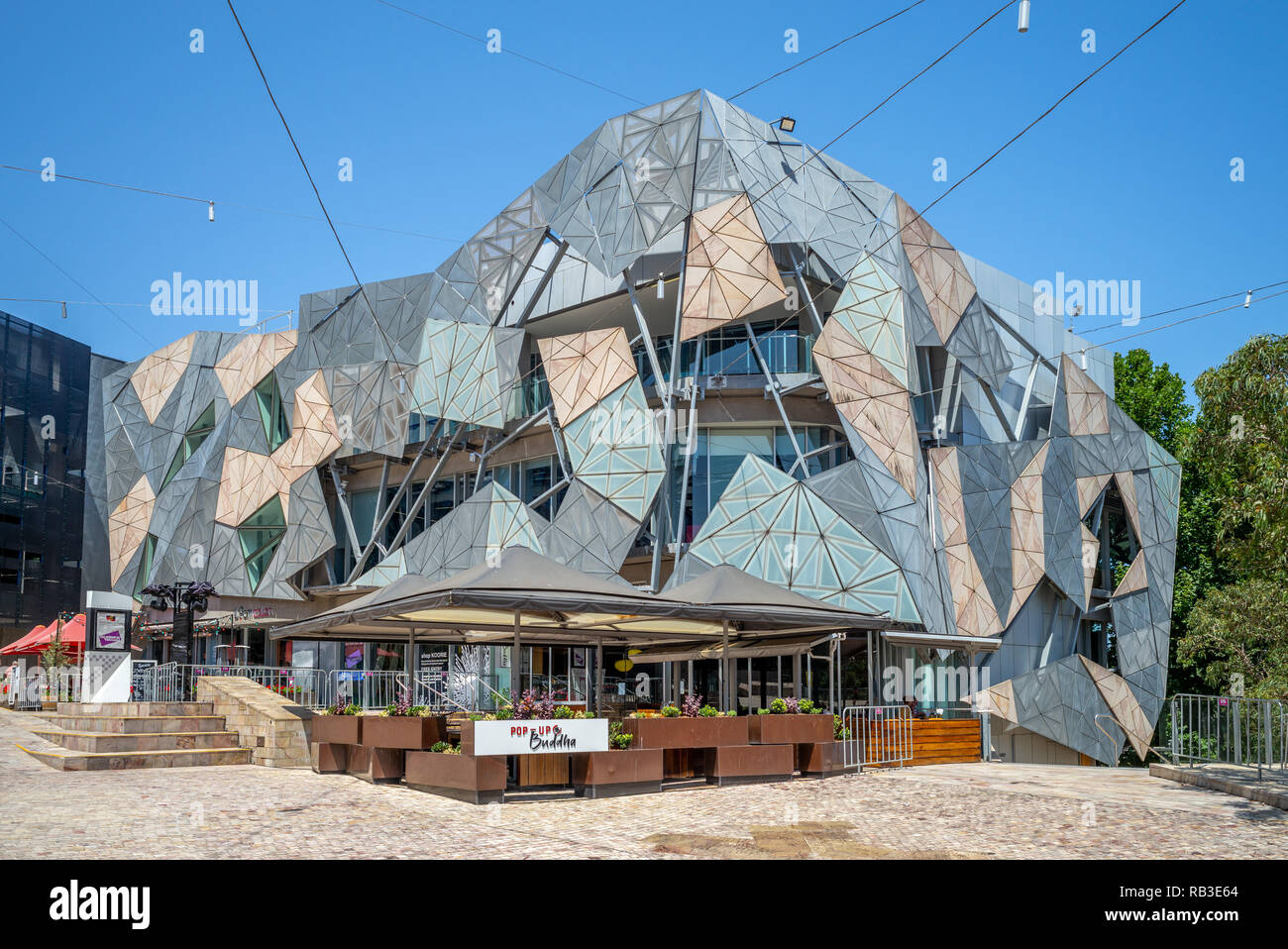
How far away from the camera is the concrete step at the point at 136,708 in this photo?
21.1 metres

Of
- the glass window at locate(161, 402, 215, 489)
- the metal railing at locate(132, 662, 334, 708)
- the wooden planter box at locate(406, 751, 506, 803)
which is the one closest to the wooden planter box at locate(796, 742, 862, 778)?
the wooden planter box at locate(406, 751, 506, 803)

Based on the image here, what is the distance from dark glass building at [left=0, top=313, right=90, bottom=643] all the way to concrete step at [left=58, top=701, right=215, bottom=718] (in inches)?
1505

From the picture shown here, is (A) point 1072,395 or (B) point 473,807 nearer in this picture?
(B) point 473,807

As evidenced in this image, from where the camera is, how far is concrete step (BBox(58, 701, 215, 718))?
21078mm

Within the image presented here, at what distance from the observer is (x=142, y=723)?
806 inches

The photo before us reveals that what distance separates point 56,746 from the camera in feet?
65.8

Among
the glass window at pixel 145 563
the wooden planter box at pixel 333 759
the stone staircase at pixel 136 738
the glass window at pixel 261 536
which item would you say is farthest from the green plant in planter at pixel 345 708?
the glass window at pixel 145 563

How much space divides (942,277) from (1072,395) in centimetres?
613

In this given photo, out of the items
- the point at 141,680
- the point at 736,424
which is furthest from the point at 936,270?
the point at 141,680

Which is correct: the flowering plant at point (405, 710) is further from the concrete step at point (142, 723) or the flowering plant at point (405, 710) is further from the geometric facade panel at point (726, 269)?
the geometric facade panel at point (726, 269)

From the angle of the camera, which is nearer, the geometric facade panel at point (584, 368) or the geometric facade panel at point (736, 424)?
the geometric facade panel at point (736, 424)

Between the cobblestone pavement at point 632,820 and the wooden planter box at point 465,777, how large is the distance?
264 millimetres
